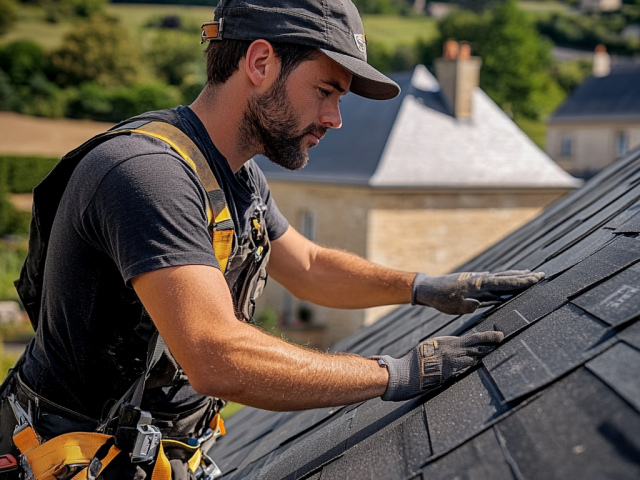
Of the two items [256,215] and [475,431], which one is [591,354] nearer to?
[475,431]

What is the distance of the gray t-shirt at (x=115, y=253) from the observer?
6.15 ft

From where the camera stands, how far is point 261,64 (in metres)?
2.25

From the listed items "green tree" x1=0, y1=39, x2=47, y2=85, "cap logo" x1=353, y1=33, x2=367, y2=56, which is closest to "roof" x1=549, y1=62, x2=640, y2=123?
"green tree" x1=0, y1=39, x2=47, y2=85

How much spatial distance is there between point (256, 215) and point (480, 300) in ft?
2.88

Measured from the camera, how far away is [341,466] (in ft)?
6.06

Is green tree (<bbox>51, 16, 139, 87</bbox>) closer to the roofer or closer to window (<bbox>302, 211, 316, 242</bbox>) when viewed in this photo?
window (<bbox>302, 211, 316, 242</bbox>)

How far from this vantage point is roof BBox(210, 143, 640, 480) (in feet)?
4.16

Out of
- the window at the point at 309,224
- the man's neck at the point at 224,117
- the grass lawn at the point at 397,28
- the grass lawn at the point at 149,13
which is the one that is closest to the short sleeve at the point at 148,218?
the man's neck at the point at 224,117

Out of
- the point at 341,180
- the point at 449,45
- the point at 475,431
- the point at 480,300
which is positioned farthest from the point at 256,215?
the point at 449,45

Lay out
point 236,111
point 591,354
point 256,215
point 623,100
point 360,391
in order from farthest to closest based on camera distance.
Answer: point 623,100
point 256,215
point 236,111
point 360,391
point 591,354

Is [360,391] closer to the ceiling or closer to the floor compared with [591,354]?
closer to the floor

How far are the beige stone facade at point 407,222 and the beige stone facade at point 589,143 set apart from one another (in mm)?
20095

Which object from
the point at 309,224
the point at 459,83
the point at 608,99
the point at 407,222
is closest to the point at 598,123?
the point at 608,99

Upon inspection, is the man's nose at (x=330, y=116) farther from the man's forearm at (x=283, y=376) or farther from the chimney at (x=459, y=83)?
the chimney at (x=459, y=83)
